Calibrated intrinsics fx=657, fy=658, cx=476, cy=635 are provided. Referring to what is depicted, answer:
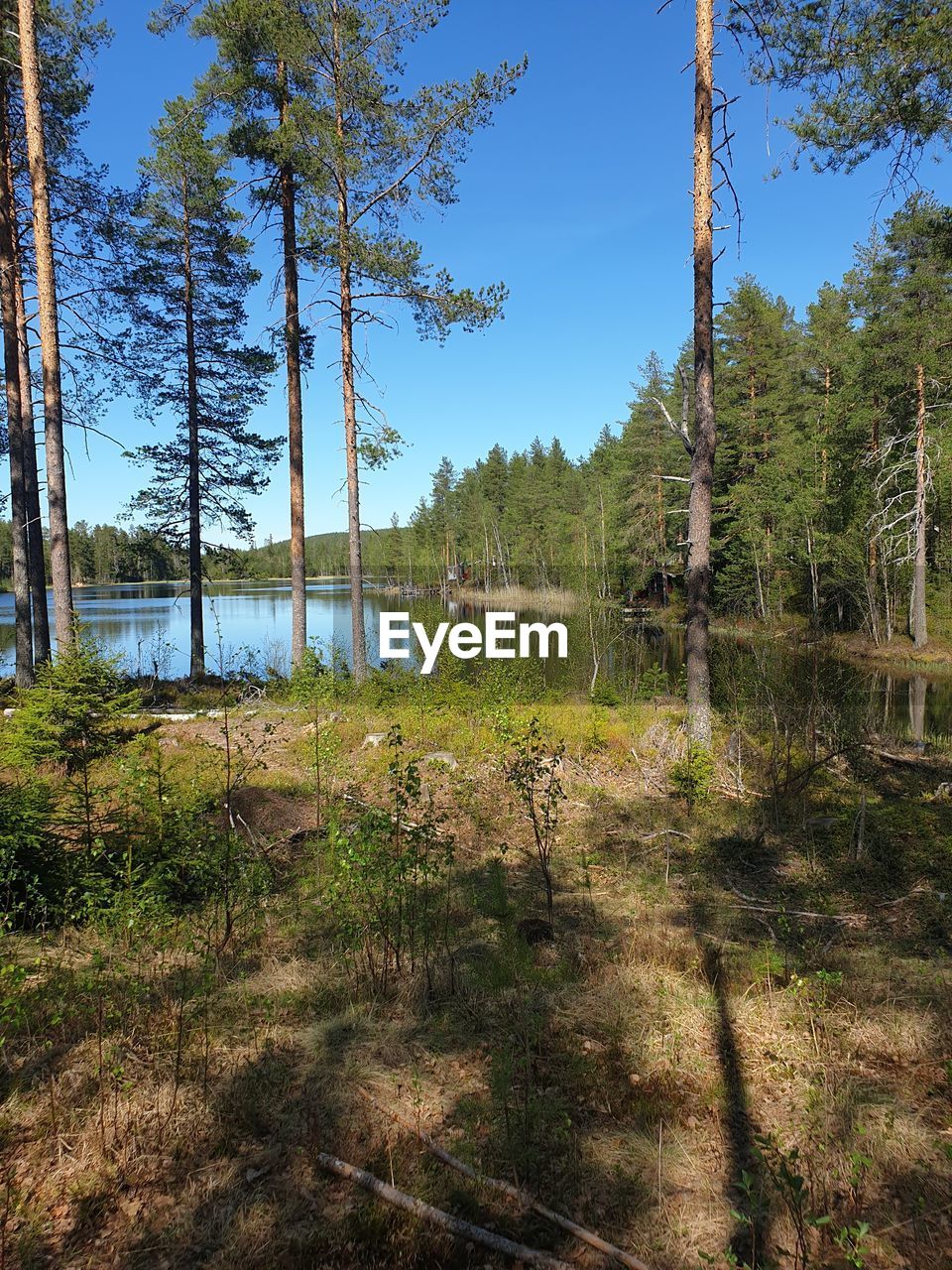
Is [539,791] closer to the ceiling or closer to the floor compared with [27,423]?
closer to the floor

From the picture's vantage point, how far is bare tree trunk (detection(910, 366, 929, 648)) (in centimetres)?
1934

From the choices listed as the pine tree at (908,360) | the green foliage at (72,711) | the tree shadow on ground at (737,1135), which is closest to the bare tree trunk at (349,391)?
the green foliage at (72,711)

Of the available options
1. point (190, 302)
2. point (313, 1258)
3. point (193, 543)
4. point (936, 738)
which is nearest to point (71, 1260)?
point (313, 1258)

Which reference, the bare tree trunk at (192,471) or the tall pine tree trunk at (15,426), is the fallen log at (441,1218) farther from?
the bare tree trunk at (192,471)

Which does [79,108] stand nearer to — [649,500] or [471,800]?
[471,800]

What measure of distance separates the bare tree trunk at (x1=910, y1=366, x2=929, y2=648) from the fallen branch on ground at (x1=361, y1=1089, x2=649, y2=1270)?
70.9 feet

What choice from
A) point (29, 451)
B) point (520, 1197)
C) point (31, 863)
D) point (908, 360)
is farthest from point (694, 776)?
point (908, 360)

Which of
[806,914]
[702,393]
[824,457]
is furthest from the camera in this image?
[824,457]

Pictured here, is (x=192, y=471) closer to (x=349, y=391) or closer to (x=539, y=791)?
(x=349, y=391)

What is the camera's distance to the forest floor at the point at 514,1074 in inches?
93.6

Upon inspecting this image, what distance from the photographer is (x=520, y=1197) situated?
2.48m

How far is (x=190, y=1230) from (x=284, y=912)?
8.64ft

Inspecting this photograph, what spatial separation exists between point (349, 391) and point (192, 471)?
627cm

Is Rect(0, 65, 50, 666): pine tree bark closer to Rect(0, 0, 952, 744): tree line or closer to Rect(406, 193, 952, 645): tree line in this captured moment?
Rect(0, 0, 952, 744): tree line
